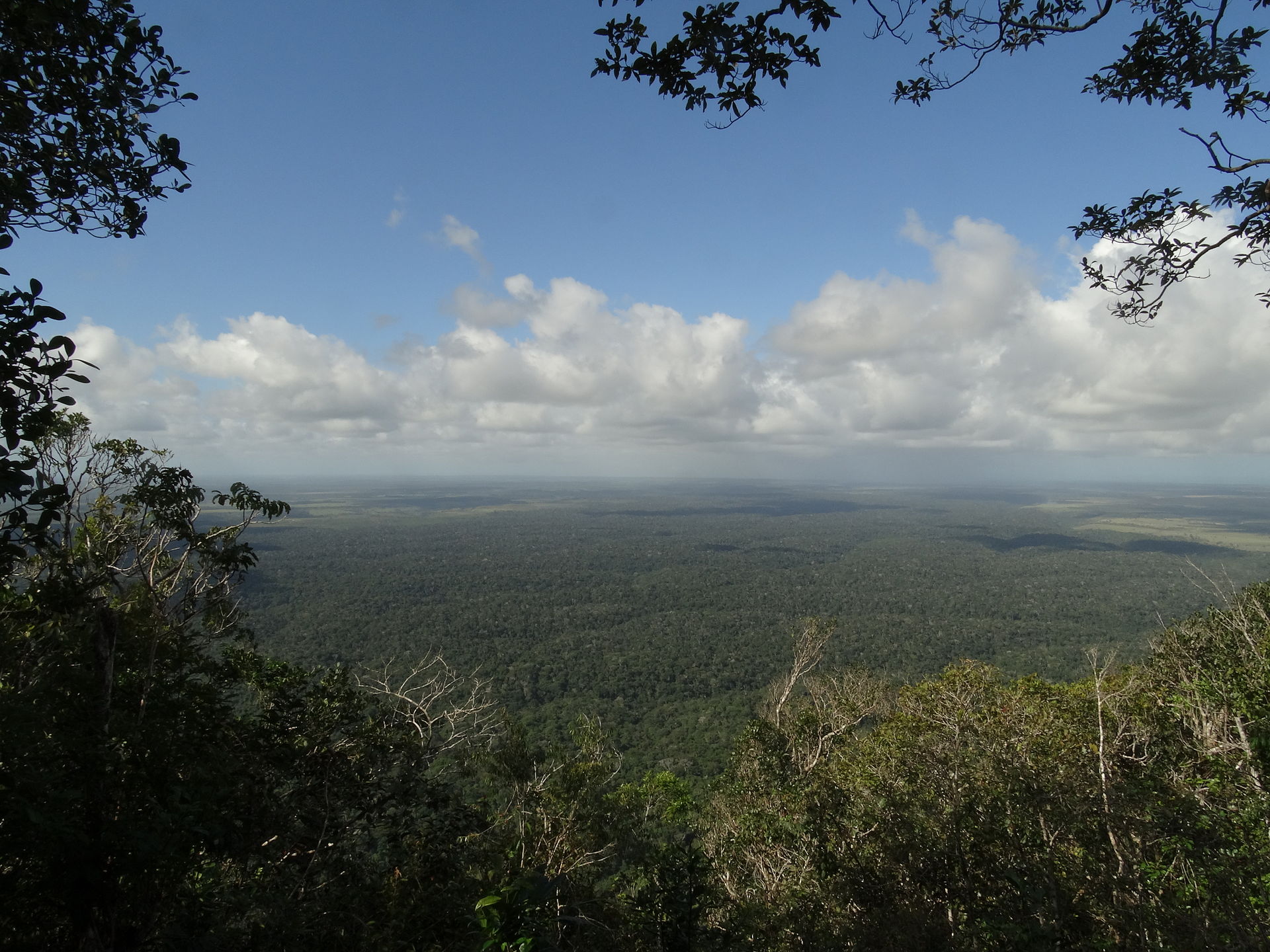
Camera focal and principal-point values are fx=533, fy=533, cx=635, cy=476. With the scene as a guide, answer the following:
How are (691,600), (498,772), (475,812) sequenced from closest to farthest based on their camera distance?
(475,812) < (498,772) < (691,600)

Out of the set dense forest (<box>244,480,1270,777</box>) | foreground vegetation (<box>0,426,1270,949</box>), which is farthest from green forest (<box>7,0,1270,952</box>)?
dense forest (<box>244,480,1270,777</box>)

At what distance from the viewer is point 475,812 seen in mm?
7395

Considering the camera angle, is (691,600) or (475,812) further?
(691,600)

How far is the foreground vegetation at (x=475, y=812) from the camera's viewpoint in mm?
3656

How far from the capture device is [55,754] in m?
3.53

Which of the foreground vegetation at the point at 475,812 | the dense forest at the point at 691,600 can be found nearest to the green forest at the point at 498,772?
the foreground vegetation at the point at 475,812

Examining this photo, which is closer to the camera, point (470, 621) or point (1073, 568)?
point (470, 621)

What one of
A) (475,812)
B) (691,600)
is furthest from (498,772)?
(691,600)

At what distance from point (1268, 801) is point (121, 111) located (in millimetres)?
10946

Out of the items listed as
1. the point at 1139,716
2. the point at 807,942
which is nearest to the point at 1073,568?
the point at 1139,716

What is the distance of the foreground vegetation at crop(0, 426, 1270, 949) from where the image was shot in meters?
3.66

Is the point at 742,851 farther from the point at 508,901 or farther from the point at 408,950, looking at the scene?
the point at 508,901

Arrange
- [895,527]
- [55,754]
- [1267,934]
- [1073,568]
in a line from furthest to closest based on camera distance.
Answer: [895,527], [1073,568], [1267,934], [55,754]

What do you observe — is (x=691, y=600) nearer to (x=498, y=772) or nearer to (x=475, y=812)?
(x=498, y=772)
